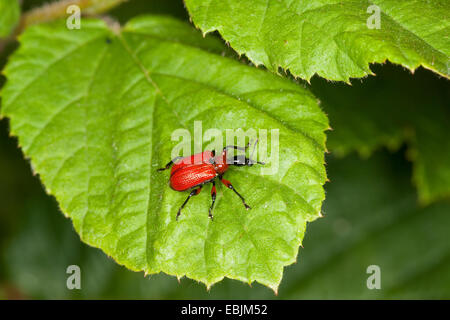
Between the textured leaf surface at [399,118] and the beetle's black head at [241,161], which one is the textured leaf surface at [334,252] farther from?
the beetle's black head at [241,161]

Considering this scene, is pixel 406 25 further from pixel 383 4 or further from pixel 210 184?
pixel 210 184

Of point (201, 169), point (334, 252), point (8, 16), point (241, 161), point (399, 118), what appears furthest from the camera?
point (334, 252)

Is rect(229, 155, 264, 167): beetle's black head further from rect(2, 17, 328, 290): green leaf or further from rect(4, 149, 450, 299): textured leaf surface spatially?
rect(4, 149, 450, 299): textured leaf surface

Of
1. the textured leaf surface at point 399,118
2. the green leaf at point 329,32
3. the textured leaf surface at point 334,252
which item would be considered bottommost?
the textured leaf surface at point 334,252

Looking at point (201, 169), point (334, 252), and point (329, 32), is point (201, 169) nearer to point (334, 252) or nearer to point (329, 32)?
point (329, 32)

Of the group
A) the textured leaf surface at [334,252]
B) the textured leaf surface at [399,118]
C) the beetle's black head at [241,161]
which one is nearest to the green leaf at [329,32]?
the beetle's black head at [241,161]

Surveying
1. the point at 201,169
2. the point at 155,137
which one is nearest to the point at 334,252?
the point at 201,169
